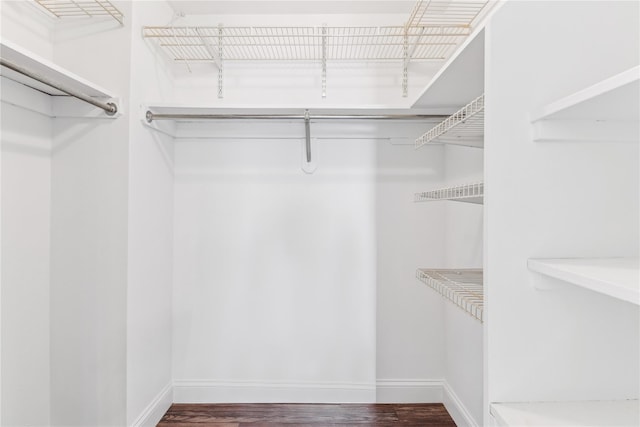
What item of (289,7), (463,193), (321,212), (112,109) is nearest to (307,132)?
(321,212)

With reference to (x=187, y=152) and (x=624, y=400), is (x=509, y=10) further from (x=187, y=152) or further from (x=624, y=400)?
(x=187, y=152)

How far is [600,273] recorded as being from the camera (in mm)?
833

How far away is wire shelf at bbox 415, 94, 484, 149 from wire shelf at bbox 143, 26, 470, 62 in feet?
2.21

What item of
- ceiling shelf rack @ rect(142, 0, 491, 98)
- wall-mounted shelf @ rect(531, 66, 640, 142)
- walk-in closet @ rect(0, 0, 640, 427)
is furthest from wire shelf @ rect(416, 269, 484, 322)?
ceiling shelf rack @ rect(142, 0, 491, 98)

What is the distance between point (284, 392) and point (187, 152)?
1489 millimetres

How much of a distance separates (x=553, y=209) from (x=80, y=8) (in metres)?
1.95

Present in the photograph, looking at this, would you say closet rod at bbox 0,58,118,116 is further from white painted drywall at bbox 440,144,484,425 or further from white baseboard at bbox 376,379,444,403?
white baseboard at bbox 376,379,444,403

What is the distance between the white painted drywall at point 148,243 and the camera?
179 cm

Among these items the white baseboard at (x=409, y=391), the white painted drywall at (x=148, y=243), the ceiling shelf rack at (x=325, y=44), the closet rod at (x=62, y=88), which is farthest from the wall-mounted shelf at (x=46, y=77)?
the white baseboard at (x=409, y=391)

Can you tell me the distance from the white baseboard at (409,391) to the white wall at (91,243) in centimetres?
135

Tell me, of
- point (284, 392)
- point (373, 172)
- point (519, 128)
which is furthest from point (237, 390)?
point (519, 128)

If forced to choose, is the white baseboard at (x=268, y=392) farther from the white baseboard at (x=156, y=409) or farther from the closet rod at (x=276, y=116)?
the closet rod at (x=276, y=116)

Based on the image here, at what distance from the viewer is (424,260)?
2.29 meters

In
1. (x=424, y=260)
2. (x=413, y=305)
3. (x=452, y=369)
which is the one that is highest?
(x=424, y=260)
